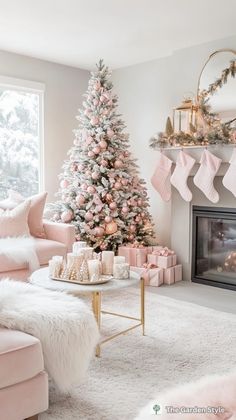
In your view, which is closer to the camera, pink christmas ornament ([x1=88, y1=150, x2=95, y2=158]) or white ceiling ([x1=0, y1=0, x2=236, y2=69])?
white ceiling ([x1=0, y1=0, x2=236, y2=69])

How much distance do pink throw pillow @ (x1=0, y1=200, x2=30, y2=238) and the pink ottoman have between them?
2127 millimetres

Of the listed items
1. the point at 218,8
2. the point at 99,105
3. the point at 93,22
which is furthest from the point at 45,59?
the point at 218,8

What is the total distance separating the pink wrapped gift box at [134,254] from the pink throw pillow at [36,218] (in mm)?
892

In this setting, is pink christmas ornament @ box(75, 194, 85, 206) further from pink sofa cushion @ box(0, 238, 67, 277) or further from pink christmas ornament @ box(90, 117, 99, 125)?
pink christmas ornament @ box(90, 117, 99, 125)

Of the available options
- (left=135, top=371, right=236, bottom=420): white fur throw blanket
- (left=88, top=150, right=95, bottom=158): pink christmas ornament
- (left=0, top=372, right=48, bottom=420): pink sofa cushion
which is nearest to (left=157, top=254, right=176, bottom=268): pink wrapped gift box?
(left=88, top=150, right=95, bottom=158): pink christmas ornament

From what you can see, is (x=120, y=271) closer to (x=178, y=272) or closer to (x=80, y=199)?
(x=80, y=199)

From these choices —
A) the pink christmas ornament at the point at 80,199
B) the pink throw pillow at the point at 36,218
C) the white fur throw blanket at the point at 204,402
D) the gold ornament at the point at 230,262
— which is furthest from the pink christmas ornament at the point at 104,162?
the white fur throw blanket at the point at 204,402

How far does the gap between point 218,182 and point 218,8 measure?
1715mm

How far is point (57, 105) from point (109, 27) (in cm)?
165

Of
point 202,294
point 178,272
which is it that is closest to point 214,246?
point 178,272

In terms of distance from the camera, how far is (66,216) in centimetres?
472

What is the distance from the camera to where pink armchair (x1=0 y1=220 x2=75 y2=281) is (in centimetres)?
374

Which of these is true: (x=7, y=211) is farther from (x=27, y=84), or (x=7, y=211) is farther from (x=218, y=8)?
(x=218, y=8)

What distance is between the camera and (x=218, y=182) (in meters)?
4.59
